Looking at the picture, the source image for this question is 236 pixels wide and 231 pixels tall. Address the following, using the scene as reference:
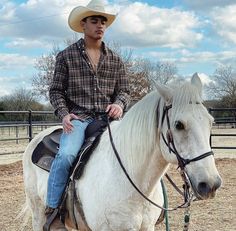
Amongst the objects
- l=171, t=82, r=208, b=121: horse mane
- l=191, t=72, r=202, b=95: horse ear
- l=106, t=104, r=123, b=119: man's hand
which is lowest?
l=106, t=104, r=123, b=119: man's hand

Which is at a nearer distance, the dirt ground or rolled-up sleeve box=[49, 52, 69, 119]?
rolled-up sleeve box=[49, 52, 69, 119]

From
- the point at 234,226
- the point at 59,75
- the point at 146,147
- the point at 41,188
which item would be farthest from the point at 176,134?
the point at 234,226

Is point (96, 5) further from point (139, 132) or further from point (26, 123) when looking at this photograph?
point (26, 123)

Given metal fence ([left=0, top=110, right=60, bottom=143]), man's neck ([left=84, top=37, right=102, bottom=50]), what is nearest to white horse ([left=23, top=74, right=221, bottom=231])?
man's neck ([left=84, top=37, right=102, bottom=50])

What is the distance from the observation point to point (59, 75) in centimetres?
342

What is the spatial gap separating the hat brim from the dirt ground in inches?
111

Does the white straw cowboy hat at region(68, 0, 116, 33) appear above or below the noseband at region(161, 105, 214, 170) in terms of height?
above

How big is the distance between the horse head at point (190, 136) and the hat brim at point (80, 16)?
3.69 ft

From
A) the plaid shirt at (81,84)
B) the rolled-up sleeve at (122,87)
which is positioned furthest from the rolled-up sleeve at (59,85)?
the rolled-up sleeve at (122,87)

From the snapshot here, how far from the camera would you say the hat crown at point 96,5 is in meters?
3.32

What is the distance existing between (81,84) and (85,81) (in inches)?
1.6

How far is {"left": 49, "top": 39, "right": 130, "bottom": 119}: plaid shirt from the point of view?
11.1 feet

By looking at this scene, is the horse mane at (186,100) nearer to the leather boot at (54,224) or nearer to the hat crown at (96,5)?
the hat crown at (96,5)

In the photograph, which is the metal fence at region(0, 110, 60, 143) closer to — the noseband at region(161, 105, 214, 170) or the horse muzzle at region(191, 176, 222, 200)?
the noseband at region(161, 105, 214, 170)
